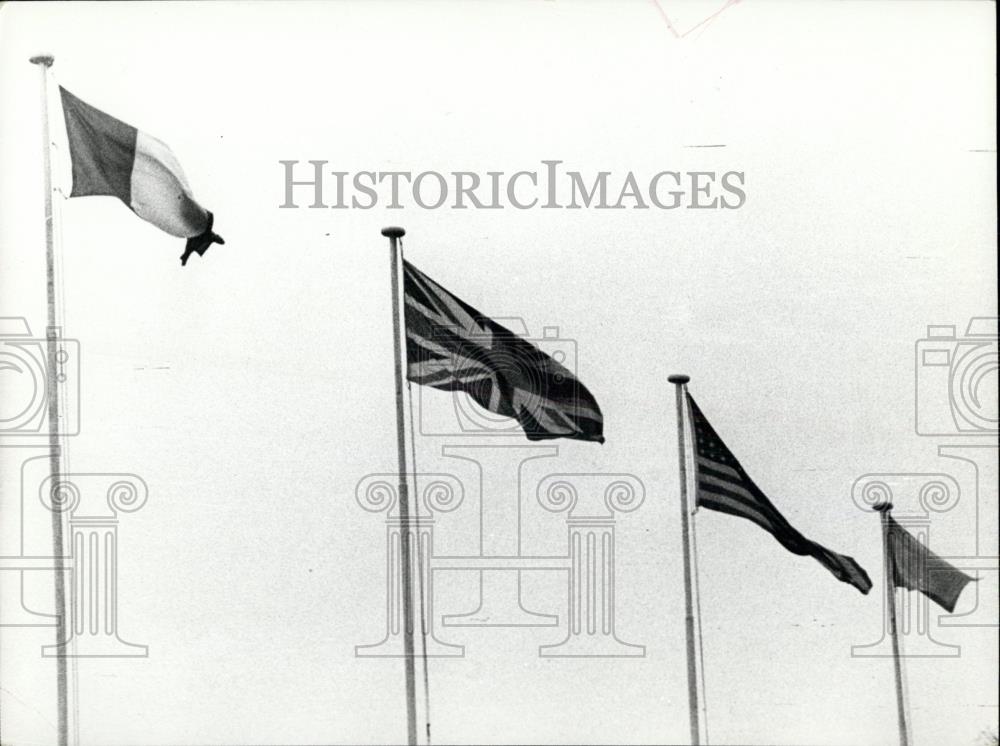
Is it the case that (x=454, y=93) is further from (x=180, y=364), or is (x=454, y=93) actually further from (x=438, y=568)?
(x=438, y=568)

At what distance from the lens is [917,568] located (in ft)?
14.4

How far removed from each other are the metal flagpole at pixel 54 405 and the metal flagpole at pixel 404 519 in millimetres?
1339

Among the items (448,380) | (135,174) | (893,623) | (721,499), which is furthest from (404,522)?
(893,623)

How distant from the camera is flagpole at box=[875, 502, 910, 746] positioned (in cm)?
439

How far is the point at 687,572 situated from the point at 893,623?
2.77 feet

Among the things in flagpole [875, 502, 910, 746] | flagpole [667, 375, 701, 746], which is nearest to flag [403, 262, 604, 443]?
flagpole [667, 375, 701, 746]

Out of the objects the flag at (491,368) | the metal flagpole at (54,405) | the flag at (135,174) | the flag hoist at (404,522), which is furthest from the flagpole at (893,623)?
the metal flagpole at (54,405)

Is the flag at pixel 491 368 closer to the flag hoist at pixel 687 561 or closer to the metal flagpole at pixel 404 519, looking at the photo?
the metal flagpole at pixel 404 519

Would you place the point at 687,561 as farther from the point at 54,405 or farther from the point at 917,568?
the point at 54,405

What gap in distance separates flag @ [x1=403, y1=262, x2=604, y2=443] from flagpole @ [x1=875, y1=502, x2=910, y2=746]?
3.85ft

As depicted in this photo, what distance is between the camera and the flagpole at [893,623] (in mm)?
4395

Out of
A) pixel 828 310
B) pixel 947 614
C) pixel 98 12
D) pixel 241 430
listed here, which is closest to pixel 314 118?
pixel 98 12

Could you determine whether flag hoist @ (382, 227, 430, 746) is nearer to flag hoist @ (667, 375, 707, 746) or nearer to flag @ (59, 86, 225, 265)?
flag @ (59, 86, 225, 265)

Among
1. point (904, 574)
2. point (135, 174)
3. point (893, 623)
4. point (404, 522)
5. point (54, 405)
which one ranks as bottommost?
point (893, 623)
